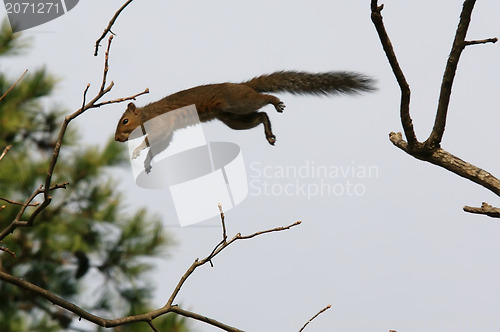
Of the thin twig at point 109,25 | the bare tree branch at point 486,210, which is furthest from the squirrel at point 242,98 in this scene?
the thin twig at point 109,25

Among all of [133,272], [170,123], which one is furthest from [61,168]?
[170,123]

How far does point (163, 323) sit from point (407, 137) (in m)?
2.40

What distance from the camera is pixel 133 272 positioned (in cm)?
462

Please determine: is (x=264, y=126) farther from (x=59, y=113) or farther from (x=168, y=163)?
(x=59, y=113)

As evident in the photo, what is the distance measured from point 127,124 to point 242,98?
61 centimetres

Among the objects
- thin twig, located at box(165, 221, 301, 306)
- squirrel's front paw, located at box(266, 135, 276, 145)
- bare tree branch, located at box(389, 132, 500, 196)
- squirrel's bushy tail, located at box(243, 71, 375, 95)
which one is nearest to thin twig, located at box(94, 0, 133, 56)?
thin twig, located at box(165, 221, 301, 306)

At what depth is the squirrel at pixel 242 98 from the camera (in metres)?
2.48

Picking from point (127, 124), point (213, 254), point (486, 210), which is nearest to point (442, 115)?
point (486, 210)

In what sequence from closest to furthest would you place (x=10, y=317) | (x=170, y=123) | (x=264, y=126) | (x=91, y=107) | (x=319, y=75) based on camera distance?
(x=91, y=107), (x=264, y=126), (x=170, y=123), (x=319, y=75), (x=10, y=317)

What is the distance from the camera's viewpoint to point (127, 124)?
9.52 feet

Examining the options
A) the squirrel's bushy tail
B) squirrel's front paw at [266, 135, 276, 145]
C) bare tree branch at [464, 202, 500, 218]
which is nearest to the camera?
bare tree branch at [464, 202, 500, 218]

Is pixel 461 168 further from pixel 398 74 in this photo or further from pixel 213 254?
pixel 213 254

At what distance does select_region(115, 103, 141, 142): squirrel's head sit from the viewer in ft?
9.48

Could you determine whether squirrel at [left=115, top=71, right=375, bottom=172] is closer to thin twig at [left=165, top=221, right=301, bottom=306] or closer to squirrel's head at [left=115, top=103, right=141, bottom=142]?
squirrel's head at [left=115, top=103, right=141, bottom=142]
